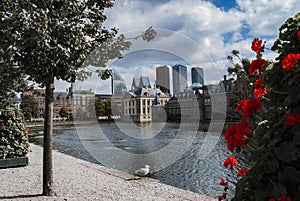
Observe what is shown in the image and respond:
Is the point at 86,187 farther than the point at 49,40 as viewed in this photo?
Yes

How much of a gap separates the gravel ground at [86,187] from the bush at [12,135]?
58 cm

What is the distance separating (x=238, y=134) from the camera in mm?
1749

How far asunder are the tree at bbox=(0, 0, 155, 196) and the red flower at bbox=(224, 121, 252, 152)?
10.0ft

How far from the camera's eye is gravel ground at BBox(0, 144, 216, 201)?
15.9 feet

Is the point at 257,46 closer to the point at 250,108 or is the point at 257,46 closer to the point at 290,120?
the point at 250,108

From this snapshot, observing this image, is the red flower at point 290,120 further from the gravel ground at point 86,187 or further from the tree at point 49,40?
the gravel ground at point 86,187

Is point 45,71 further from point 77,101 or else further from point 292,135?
point 77,101

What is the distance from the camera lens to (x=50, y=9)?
4.07m

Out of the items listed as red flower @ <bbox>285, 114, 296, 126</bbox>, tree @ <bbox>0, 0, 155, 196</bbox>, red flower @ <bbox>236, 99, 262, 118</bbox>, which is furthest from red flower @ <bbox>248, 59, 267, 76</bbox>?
tree @ <bbox>0, 0, 155, 196</bbox>

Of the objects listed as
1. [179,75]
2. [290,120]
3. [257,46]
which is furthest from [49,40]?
[179,75]

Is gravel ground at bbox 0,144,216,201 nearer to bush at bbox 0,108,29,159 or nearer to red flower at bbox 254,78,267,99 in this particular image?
bush at bbox 0,108,29,159

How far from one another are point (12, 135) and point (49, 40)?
5.26 m

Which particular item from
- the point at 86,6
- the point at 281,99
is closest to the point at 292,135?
the point at 281,99

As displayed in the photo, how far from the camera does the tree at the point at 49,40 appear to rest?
142 inches
